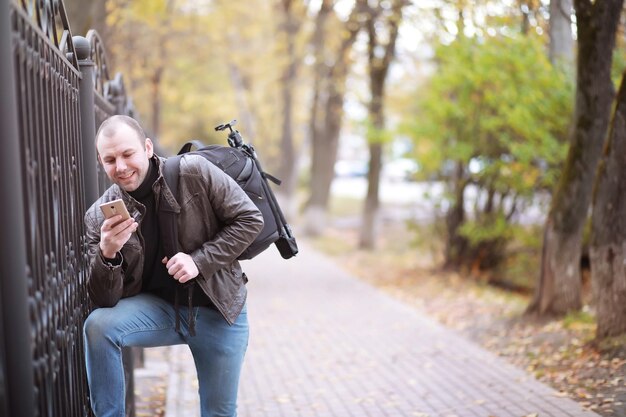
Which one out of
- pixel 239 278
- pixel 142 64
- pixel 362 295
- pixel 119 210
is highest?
pixel 142 64

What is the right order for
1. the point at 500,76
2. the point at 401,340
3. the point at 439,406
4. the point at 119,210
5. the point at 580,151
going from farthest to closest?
the point at 500,76
the point at 401,340
the point at 580,151
the point at 439,406
the point at 119,210

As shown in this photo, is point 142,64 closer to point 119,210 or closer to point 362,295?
point 362,295

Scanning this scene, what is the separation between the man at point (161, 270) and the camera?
12.0 ft

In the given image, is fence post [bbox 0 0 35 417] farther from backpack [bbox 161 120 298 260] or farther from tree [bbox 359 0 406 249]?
tree [bbox 359 0 406 249]

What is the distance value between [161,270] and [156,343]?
0.36m

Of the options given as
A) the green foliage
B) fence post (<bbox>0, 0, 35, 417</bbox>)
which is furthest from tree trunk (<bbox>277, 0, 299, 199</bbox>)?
fence post (<bbox>0, 0, 35, 417</bbox>)

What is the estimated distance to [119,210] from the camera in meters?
3.43

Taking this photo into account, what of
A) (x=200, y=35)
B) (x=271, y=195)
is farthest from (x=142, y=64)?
(x=271, y=195)

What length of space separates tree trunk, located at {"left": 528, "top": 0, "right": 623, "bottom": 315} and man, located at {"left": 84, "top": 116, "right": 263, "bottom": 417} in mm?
5431

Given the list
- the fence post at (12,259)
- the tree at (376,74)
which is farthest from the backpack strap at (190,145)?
the tree at (376,74)

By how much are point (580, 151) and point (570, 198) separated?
2.07 feet

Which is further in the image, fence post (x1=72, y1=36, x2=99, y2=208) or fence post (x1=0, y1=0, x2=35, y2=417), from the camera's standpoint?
fence post (x1=72, y1=36, x2=99, y2=208)

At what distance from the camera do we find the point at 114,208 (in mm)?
3414

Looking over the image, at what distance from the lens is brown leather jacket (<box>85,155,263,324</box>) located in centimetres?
375
